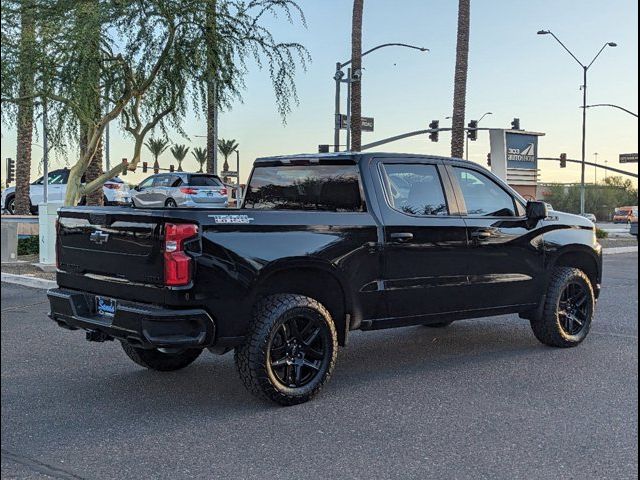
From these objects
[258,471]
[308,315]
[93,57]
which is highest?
[93,57]

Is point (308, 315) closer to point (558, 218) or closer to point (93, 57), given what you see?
point (558, 218)

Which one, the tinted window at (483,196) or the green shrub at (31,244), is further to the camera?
the green shrub at (31,244)

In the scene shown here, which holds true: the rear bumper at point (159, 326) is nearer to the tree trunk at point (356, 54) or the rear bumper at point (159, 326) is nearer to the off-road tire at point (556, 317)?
the off-road tire at point (556, 317)

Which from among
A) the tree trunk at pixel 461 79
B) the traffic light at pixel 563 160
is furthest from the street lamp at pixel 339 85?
the traffic light at pixel 563 160

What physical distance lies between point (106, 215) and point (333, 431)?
85.5 inches

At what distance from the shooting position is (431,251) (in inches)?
241

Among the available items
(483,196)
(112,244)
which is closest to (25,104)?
(112,244)

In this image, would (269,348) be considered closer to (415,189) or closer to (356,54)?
(415,189)

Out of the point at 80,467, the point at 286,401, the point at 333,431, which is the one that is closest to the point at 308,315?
the point at 286,401

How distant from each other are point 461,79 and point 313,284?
25.4 meters

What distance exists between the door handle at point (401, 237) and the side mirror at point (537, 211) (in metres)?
1.56

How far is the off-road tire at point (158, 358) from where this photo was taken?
6156mm

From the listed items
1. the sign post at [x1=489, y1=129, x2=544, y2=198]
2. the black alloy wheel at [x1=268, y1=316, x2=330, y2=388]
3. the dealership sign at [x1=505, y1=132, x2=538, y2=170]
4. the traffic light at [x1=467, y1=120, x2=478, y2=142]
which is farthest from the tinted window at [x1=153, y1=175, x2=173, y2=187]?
the black alloy wheel at [x1=268, y1=316, x2=330, y2=388]

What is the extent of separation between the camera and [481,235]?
6512 mm
